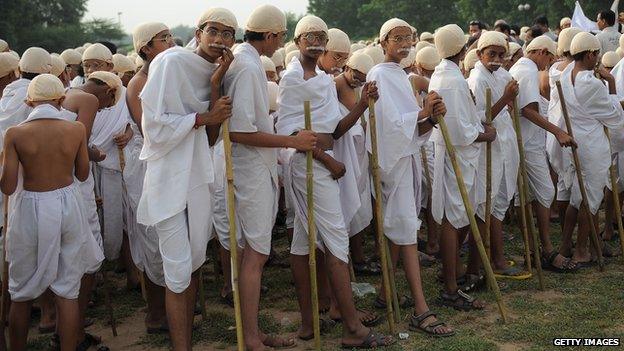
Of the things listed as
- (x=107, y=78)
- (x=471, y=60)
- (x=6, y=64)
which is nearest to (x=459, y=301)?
(x=471, y=60)

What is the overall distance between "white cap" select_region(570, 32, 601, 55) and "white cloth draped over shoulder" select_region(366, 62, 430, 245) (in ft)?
8.44

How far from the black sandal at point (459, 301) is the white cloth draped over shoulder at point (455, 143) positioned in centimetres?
65

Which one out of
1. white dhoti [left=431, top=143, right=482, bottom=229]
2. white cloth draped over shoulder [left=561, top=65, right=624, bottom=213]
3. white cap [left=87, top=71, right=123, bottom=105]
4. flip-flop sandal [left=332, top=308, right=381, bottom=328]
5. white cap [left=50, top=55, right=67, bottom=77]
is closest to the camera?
flip-flop sandal [left=332, top=308, right=381, bottom=328]

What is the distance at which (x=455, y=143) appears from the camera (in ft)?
23.2

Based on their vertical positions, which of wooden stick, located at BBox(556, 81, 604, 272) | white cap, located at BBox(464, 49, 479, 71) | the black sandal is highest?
white cap, located at BBox(464, 49, 479, 71)

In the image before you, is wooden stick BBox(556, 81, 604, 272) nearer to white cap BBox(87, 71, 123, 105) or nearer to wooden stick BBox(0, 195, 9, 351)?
white cap BBox(87, 71, 123, 105)

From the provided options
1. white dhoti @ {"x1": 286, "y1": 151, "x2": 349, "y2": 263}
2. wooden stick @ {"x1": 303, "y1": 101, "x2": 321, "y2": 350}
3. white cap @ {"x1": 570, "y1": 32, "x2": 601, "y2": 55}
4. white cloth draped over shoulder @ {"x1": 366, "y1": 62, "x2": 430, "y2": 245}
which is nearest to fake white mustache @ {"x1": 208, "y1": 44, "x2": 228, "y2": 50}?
wooden stick @ {"x1": 303, "y1": 101, "x2": 321, "y2": 350}

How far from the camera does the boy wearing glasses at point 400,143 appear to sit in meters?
6.52

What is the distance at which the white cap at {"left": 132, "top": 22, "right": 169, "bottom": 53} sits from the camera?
21.7 feet

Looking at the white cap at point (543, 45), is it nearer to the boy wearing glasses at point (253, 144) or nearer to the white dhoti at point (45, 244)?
the boy wearing glasses at point (253, 144)

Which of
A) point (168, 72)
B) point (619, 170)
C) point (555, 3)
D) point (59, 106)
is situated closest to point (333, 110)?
point (168, 72)

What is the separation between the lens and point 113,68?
8.80 meters

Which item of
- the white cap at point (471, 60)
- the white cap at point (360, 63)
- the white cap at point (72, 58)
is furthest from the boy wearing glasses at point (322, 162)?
the white cap at point (72, 58)

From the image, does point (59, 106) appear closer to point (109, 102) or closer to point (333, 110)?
point (109, 102)
